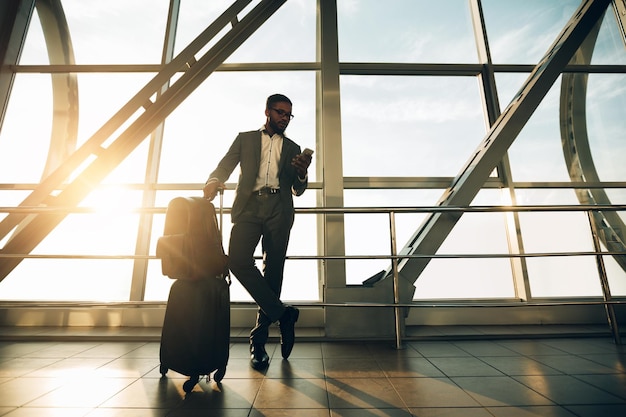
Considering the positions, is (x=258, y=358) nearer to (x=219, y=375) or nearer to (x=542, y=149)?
(x=219, y=375)

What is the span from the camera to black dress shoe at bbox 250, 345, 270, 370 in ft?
4.58

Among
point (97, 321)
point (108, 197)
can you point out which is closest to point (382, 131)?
point (108, 197)

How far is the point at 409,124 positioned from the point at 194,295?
2560 mm

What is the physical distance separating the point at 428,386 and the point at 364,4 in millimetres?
3741

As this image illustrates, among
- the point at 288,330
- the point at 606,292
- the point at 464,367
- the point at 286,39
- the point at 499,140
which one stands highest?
the point at 286,39

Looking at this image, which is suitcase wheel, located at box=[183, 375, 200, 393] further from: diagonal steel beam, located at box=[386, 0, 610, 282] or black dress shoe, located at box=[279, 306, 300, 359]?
diagonal steel beam, located at box=[386, 0, 610, 282]

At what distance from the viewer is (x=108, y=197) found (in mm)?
2539

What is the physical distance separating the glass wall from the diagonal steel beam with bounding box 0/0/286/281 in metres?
0.44

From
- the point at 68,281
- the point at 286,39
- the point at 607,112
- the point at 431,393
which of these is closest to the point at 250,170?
the point at 431,393

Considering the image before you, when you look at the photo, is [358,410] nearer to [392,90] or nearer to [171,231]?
[171,231]

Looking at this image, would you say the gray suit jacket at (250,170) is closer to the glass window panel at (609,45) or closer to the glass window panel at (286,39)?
the glass window panel at (286,39)

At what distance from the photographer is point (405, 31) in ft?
10.1

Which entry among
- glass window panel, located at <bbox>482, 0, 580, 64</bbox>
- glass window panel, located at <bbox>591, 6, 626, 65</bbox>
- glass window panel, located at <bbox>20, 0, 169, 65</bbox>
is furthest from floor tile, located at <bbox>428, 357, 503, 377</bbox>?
glass window panel, located at <bbox>20, 0, 169, 65</bbox>

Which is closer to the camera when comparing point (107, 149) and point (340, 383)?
point (340, 383)
